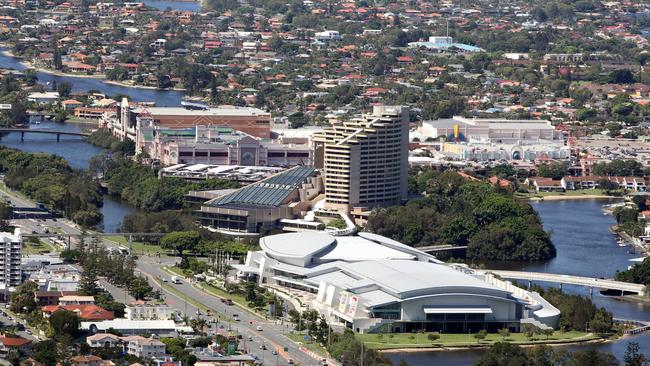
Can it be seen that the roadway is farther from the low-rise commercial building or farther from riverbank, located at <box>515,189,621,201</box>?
the low-rise commercial building

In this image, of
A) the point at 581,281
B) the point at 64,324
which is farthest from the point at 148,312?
the point at 581,281

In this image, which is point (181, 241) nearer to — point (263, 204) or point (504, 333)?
point (263, 204)

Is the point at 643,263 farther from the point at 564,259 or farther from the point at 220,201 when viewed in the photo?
the point at 220,201

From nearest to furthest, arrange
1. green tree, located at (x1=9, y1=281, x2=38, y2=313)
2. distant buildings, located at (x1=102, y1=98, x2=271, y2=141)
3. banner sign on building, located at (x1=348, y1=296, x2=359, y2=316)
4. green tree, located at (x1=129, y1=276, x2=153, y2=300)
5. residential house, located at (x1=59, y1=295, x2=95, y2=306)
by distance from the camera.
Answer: green tree, located at (x1=9, y1=281, x2=38, y2=313) < residential house, located at (x1=59, y1=295, x2=95, y2=306) < banner sign on building, located at (x1=348, y1=296, x2=359, y2=316) < green tree, located at (x1=129, y1=276, x2=153, y2=300) < distant buildings, located at (x1=102, y1=98, x2=271, y2=141)

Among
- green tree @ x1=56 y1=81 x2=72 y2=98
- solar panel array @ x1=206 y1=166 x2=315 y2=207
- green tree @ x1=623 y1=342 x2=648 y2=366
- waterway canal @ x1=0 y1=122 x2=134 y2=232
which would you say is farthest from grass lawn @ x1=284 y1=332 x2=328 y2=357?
green tree @ x1=56 y1=81 x2=72 y2=98

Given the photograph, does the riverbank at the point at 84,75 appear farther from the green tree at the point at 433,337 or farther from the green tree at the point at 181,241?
the green tree at the point at 433,337

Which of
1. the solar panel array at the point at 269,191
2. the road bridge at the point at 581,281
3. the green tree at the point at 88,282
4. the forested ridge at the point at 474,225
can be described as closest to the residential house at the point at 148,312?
the green tree at the point at 88,282
